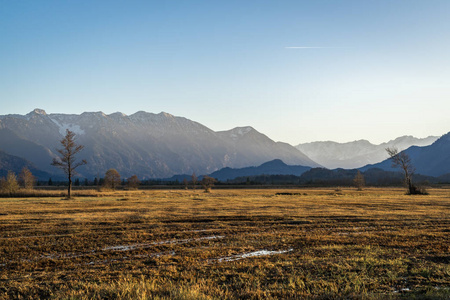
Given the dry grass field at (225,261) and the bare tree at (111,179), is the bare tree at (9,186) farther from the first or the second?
the dry grass field at (225,261)

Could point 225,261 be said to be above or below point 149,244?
above

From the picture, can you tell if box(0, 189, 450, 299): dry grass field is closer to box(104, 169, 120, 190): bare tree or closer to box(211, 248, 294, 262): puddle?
box(211, 248, 294, 262): puddle

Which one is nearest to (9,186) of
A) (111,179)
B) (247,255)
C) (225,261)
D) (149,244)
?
(111,179)

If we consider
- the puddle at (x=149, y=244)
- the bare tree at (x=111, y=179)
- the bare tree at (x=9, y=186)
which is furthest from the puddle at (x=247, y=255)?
the bare tree at (x=111, y=179)

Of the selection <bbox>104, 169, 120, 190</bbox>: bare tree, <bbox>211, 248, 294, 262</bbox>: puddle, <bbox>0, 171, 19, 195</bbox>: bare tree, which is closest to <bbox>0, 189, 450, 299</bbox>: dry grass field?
<bbox>211, 248, 294, 262</bbox>: puddle

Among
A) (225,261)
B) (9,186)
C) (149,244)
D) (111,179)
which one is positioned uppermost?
(111,179)

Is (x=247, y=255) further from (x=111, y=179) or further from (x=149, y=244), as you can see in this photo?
(x=111, y=179)

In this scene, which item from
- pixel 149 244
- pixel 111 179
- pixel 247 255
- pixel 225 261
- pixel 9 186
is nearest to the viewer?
pixel 225 261

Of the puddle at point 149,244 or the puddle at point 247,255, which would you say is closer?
the puddle at point 247,255

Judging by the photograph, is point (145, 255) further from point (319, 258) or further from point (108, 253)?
point (319, 258)

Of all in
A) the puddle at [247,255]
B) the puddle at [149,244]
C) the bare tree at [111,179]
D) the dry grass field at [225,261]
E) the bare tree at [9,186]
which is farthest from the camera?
the bare tree at [111,179]

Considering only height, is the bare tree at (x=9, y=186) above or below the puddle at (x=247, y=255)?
above

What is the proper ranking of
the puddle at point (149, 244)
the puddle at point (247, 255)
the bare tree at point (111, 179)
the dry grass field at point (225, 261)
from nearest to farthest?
the dry grass field at point (225, 261) → the puddle at point (247, 255) → the puddle at point (149, 244) → the bare tree at point (111, 179)

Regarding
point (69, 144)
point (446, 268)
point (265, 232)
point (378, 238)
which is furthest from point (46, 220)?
point (69, 144)
